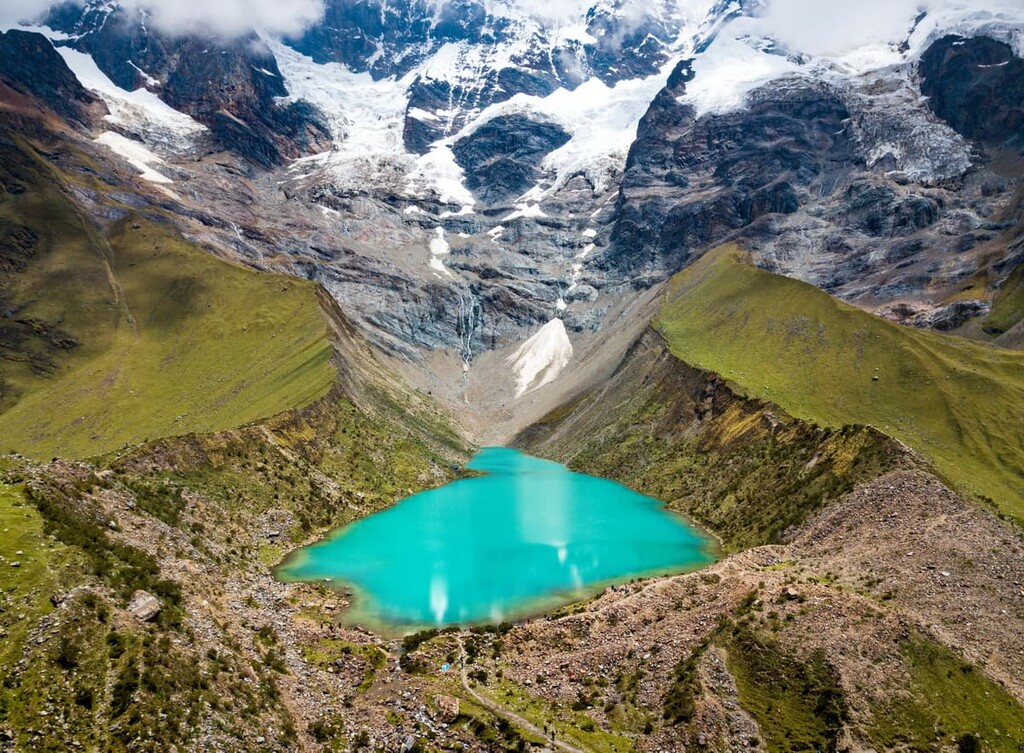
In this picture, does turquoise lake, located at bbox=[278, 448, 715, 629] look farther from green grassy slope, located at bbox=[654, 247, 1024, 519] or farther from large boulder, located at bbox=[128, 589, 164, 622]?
green grassy slope, located at bbox=[654, 247, 1024, 519]

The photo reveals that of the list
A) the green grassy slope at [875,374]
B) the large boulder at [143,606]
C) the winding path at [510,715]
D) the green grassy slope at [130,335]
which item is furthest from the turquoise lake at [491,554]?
the green grassy slope at [130,335]

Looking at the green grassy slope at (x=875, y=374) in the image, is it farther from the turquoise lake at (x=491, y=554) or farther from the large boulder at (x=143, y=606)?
the large boulder at (x=143, y=606)

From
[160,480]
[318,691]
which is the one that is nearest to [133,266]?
[160,480]

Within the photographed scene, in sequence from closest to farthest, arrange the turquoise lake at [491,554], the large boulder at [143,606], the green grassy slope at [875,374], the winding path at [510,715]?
the large boulder at [143,606] < the winding path at [510,715] < the turquoise lake at [491,554] < the green grassy slope at [875,374]

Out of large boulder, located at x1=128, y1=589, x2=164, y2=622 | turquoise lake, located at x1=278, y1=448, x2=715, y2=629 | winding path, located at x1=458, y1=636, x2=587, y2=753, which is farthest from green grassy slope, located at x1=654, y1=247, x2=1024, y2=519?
large boulder, located at x1=128, y1=589, x2=164, y2=622

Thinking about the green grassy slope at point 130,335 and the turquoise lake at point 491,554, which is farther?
the green grassy slope at point 130,335

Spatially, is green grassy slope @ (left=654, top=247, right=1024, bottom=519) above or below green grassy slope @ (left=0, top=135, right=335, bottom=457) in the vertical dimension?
above

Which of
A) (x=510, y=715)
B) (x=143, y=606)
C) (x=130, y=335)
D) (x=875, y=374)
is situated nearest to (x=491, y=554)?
(x=510, y=715)
